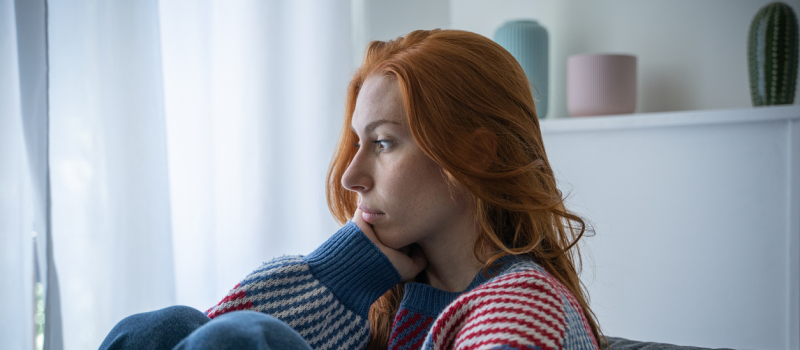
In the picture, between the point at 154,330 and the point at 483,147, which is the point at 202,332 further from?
the point at 483,147

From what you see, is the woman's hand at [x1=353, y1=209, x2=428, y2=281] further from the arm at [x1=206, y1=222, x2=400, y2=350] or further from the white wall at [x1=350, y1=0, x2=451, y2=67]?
the white wall at [x1=350, y1=0, x2=451, y2=67]

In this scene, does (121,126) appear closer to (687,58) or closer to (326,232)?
(326,232)

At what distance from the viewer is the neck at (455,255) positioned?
869 mm

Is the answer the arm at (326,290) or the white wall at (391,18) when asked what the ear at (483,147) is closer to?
the arm at (326,290)

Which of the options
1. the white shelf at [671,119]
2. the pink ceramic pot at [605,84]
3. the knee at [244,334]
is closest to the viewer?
the knee at [244,334]

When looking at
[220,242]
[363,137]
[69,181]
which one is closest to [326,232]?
[220,242]

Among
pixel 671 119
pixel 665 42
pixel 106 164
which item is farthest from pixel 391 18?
pixel 106 164

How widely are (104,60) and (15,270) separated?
1.55 ft

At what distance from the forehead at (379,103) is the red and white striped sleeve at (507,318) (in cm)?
28

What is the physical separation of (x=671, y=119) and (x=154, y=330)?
181 centimetres

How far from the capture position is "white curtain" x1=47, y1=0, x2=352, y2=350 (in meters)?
1.20

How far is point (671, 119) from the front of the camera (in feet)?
6.38

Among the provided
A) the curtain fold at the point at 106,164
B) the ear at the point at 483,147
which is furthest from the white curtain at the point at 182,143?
the ear at the point at 483,147

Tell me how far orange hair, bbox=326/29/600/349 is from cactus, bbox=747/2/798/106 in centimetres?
139
